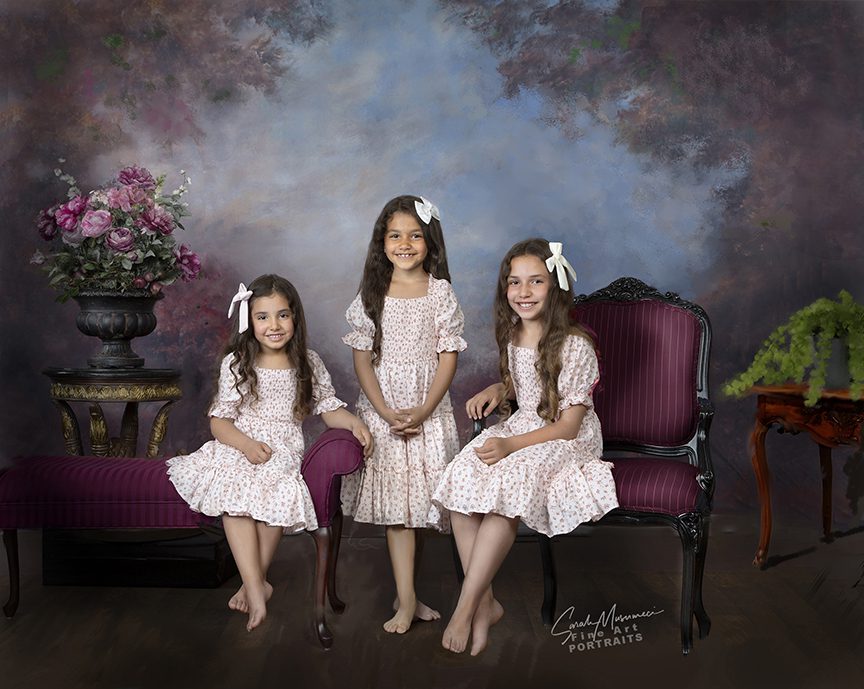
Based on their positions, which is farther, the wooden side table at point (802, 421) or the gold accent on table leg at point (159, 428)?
the gold accent on table leg at point (159, 428)

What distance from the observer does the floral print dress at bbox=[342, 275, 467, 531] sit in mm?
3711

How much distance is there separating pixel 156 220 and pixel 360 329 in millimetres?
1227

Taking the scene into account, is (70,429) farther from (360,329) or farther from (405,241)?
(405,241)

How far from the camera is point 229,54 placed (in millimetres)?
5402

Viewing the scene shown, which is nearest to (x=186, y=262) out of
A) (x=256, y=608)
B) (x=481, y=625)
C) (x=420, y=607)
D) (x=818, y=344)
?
(x=256, y=608)

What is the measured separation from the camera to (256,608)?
11.1 feet

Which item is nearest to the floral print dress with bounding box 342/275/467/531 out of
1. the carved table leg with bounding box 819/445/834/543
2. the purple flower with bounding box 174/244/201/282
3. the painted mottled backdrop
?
the purple flower with bounding box 174/244/201/282

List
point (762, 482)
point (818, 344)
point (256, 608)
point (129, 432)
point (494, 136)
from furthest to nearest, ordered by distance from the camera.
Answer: point (494, 136), point (129, 432), point (762, 482), point (818, 344), point (256, 608)

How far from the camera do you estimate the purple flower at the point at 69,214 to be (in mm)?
4344

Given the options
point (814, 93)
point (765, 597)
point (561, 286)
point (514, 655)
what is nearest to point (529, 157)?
point (814, 93)

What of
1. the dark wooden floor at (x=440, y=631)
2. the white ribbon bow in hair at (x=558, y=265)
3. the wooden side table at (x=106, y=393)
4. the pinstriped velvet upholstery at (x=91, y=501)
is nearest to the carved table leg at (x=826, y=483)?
the dark wooden floor at (x=440, y=631)

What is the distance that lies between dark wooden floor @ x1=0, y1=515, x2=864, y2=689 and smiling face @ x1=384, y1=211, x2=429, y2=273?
1.35 metres

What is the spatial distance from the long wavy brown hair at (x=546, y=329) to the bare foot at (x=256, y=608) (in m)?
1.18

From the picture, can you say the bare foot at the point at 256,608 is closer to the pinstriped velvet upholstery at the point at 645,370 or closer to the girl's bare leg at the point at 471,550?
the girl's bare leg at the point at 471,550
